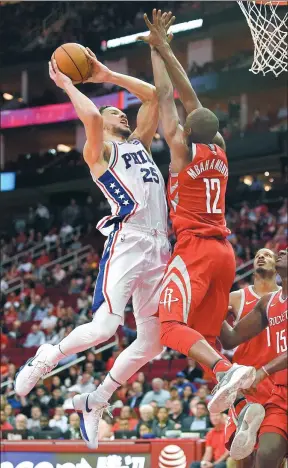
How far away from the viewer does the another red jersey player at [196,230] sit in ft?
21.4

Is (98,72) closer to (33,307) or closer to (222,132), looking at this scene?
(33,307)

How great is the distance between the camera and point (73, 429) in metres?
12.8

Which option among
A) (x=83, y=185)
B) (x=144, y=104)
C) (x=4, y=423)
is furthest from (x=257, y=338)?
(x=83, y=185)

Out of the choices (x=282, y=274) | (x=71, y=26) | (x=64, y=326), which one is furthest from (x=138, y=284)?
(x=71, y=26)

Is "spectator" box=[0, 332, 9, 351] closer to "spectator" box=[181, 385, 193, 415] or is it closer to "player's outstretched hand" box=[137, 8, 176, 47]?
"spectator" box=[181, 385, 193, 415]

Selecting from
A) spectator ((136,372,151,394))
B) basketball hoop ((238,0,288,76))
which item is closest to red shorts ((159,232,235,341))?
basketball hoop ((238,0,288,76))

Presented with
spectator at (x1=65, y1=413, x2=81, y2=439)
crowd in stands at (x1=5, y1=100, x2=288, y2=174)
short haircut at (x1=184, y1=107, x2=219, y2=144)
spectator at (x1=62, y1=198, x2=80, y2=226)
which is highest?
crowd in stands at (x1=5, y1=100, x2=288, y2=174)

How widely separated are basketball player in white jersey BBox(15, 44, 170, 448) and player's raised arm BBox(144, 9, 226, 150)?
0.48 meters

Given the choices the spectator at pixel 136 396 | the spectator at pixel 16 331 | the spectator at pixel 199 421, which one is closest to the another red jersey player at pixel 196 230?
the spectator at pixel 199 421

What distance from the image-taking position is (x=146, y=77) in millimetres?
29688

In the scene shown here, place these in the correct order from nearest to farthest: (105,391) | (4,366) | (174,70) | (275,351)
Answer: (174,70), (105,391), (275,351), (4,366)

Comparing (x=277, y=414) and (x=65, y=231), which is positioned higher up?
(x=65, y=231)

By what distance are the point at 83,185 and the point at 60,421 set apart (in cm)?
1635

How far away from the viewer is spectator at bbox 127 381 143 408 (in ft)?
46.9
